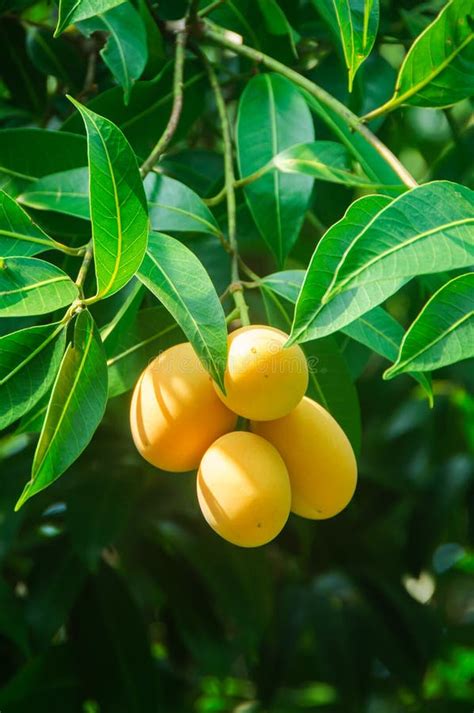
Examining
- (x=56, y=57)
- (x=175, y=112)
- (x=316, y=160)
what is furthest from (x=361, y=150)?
(x=56, y=57)

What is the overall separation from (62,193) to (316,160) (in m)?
0.21

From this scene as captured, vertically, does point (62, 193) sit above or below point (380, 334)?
above

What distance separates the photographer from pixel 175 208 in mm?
716

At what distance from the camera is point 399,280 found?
0.50 m

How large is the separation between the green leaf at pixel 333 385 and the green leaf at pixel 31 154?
27cm

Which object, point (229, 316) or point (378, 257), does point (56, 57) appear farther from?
point (378, 257)

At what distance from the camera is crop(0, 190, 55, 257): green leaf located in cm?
59

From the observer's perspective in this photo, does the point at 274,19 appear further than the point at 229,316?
Yes

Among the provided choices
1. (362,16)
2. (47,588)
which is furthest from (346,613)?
(362,16)

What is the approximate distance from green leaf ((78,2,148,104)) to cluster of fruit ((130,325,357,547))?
30 cm

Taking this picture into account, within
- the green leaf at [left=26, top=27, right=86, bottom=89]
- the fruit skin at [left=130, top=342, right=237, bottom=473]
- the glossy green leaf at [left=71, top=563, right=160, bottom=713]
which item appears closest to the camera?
the fruit skin at [left=130, top=342, right=237, bottom=473]

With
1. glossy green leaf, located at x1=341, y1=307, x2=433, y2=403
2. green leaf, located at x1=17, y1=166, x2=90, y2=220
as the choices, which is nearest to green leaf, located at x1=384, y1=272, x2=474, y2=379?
glossy green leaf, located at x1=341, y1=307, x2=433, y2=403

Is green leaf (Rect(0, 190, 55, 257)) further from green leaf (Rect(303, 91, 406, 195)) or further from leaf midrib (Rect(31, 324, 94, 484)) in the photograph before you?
green leaf (Rect(303, 91, 406, 195))

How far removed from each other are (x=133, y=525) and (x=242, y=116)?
2.38 ft
